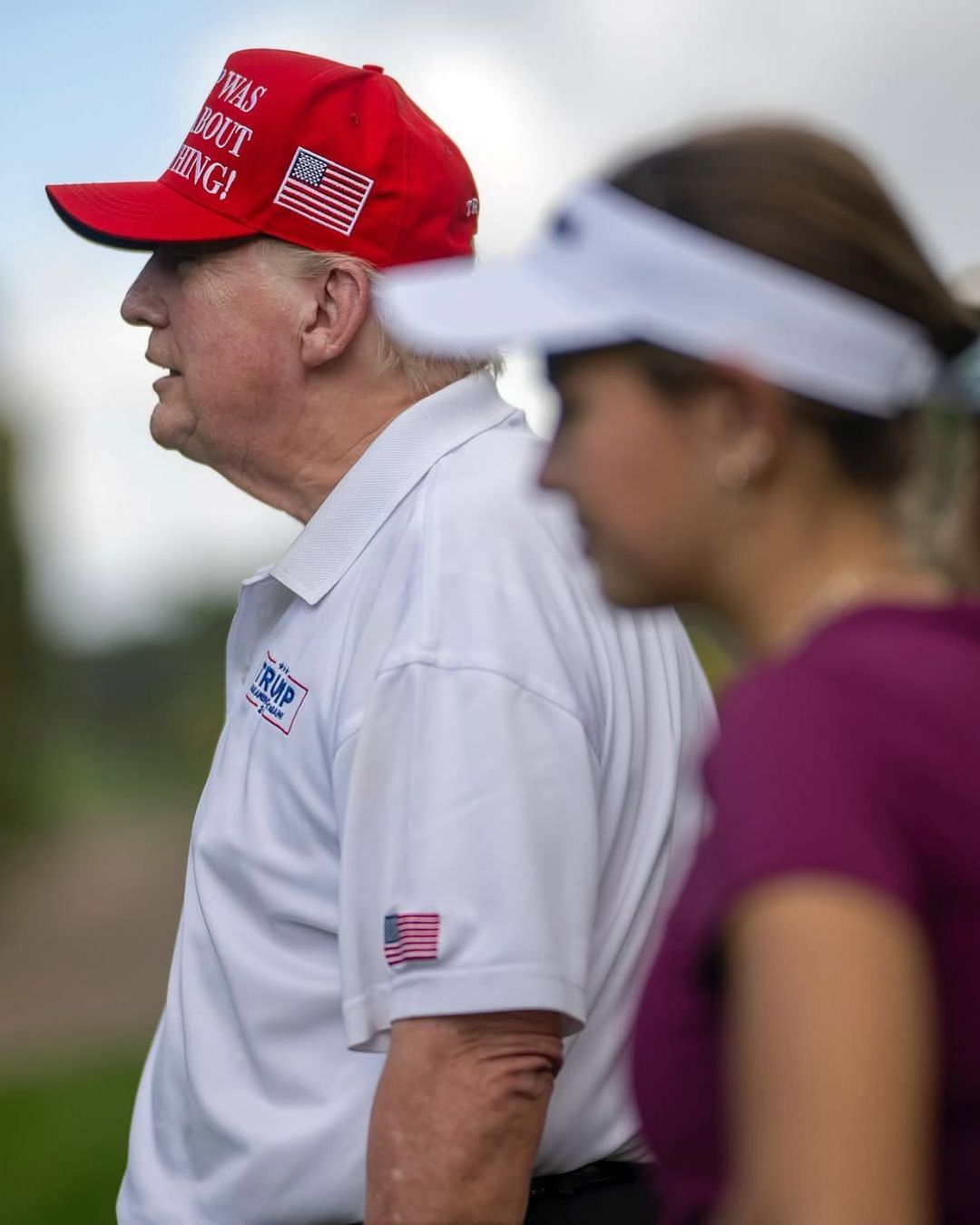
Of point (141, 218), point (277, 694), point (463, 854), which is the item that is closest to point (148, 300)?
point (141, 218)

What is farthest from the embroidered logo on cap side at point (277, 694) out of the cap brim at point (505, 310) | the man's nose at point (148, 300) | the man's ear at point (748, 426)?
the man's ear at point (748, 426)

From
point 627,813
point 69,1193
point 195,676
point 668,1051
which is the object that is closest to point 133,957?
point 69,1193

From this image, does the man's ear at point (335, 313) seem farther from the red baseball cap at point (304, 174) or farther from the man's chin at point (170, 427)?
the man's chin at point (170, 427)

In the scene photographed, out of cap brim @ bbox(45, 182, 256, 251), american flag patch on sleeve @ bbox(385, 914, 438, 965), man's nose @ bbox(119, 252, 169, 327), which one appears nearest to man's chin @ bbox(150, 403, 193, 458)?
man's nose @ bbox(119, 252, 169, 327)

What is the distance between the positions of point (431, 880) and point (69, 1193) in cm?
583

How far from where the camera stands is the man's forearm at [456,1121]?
1965mm

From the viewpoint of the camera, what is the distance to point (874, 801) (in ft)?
3.97

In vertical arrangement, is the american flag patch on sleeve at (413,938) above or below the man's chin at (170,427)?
below

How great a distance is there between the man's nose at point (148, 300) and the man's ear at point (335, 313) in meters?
0.26

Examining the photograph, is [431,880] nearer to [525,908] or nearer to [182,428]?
[525,908]

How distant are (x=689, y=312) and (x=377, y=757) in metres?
0.86

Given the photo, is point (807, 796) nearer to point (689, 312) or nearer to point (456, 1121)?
point (689, 312)

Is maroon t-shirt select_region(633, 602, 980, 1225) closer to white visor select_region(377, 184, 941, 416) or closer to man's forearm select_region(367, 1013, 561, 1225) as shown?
white visor select_region(377, 184, 941, 416)

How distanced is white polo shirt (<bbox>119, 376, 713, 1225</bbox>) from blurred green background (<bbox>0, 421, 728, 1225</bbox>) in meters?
2.09
